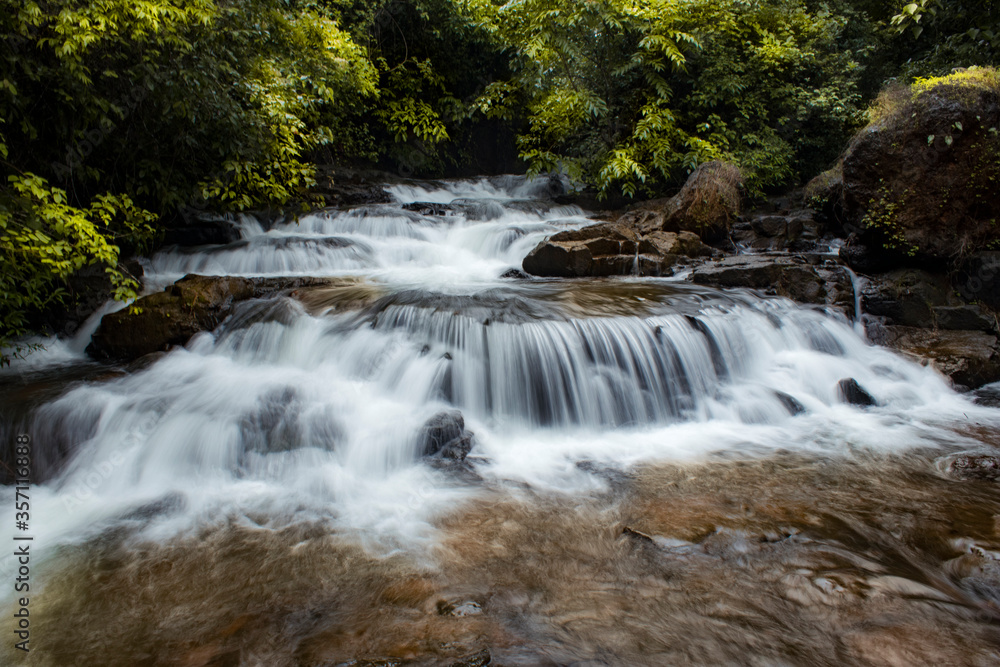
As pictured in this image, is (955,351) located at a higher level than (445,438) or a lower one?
higher

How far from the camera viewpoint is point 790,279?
6.80 metres

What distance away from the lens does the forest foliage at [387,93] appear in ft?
15.5

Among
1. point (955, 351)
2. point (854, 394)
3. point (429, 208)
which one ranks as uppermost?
point (429, 208)

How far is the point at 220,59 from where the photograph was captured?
626cm

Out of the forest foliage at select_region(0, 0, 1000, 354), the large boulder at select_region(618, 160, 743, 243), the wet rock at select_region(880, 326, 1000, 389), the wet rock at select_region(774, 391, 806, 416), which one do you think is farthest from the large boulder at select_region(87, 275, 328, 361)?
the wet rock at select_region(880, 326, 1000, 389)

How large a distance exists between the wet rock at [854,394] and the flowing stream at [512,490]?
0.07 metres

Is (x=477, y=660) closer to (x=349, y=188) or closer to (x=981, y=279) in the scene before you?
(x=981, y=279)

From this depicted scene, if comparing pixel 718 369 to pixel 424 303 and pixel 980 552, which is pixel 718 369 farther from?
pixel 424 303

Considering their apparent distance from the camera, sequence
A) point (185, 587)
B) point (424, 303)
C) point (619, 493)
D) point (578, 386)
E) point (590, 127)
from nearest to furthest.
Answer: point (185, 587), point (619, 493), point (578, 386), point (424, 303), point (590, 127)

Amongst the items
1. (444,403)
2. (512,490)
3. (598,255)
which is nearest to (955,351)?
(598,255)


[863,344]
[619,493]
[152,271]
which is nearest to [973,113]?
[863,344]

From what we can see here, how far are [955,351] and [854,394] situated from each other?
1720 millimetres

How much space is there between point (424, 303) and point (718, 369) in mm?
3311

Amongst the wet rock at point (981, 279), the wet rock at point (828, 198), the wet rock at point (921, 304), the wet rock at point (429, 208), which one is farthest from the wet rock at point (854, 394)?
the wet rock at point (429, 208)
